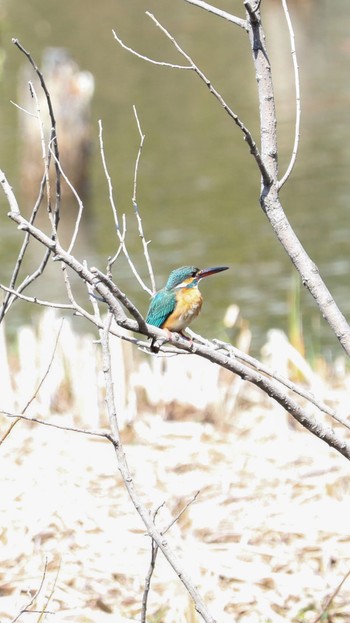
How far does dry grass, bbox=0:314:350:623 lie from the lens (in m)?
3.29

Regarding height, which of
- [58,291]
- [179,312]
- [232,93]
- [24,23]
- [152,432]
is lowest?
[179,312]

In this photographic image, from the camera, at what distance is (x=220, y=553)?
3.47m

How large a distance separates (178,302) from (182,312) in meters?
0.03

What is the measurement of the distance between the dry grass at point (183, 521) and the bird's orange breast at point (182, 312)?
0.77 meters

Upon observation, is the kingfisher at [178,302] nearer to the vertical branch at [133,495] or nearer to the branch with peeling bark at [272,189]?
the branch with peeling bark at [272,189]

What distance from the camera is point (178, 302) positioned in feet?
10.1

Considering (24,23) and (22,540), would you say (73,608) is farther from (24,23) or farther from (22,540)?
(24,23)

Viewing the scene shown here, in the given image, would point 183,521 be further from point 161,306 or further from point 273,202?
point 273,202

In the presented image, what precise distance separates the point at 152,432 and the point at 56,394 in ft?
2.16

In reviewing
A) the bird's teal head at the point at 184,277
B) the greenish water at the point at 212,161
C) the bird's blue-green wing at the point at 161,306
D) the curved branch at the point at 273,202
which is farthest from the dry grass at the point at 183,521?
the greenish water at the point at 212,161

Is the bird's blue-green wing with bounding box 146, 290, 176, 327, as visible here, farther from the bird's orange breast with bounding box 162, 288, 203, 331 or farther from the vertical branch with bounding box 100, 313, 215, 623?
the vertical branch with bounding box 100, 313, 215, 623

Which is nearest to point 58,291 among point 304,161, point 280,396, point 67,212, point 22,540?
point 67,212

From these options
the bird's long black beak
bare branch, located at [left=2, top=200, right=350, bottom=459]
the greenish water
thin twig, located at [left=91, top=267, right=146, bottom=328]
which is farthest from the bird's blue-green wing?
the greenish water

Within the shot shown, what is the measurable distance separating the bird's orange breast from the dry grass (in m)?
0.77
